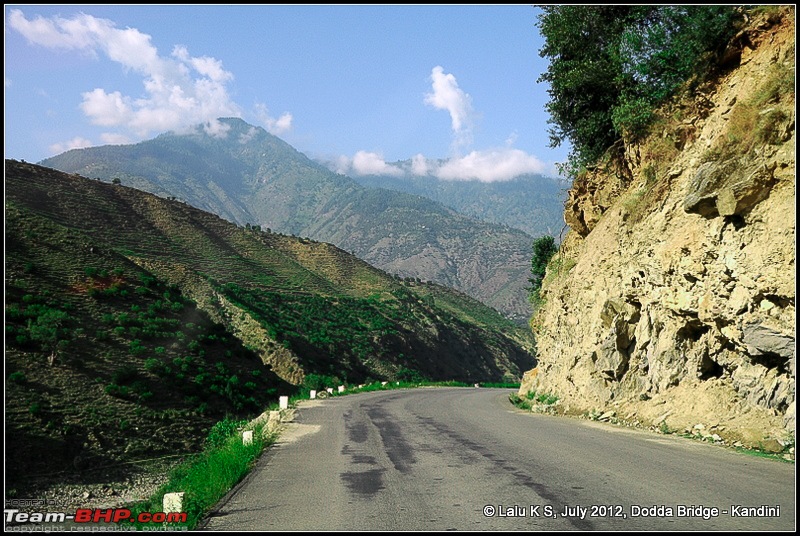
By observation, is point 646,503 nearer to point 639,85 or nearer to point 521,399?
point 639,85

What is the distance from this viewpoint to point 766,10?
15547 millimetres

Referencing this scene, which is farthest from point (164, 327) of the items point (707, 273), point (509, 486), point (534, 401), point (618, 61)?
point (509, 486)

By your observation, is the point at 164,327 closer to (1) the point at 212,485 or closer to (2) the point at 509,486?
(1) the point at 212,485

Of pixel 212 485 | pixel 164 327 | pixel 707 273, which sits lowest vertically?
pixel 212 485

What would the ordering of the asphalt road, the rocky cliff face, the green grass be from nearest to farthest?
the asphalt road < the green grass < the rocky cliff face

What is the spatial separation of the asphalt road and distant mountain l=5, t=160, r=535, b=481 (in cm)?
1839

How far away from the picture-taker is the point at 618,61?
70.7ft

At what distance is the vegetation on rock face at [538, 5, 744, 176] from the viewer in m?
18.1

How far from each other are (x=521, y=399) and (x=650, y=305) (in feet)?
41.6

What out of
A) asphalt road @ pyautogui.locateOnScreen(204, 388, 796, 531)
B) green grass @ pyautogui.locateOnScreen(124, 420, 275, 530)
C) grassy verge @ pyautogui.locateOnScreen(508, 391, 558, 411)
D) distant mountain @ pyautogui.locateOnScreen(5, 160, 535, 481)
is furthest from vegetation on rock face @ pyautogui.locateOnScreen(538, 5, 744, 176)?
distant mountain @ pyautogui.locateOnScreen(5, 160, 535, 481)

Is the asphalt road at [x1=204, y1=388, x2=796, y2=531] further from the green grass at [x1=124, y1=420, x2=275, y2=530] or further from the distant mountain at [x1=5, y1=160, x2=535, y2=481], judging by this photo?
the distant mountain at [x1=5, y1=160, x2=535, y2=481]

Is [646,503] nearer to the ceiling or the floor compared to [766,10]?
nearer to the floor

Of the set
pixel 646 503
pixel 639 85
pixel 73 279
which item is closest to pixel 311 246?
pixel 73 279

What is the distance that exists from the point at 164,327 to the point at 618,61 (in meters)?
32.5
